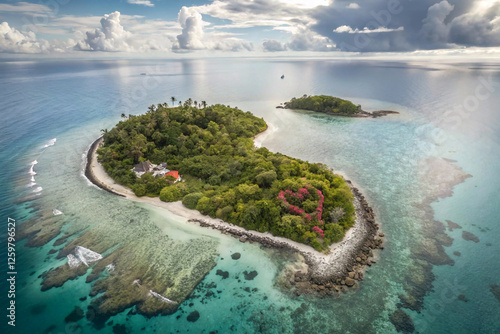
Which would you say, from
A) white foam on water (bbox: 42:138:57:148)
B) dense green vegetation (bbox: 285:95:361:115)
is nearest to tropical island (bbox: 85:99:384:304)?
white foam on water (bbox: 42:138:57:148)

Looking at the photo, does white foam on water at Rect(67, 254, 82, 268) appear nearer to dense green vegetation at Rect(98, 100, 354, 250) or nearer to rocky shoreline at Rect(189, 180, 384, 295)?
dense green vegetation at Rect(98, 100, 354, 250)

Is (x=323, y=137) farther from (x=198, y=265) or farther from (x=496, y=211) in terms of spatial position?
(x=198, y=265)

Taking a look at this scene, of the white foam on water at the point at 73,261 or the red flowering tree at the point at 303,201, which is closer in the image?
the white foam on water at the point at 73,261

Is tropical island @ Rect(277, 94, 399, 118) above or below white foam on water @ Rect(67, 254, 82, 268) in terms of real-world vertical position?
above

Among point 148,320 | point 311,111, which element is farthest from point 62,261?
point 311,111

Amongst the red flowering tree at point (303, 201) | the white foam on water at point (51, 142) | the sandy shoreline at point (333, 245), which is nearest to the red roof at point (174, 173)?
the sandy shoreline at point (333, 245)

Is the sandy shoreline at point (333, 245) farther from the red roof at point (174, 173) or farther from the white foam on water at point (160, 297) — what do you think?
the white foam on water at point (160, 297)

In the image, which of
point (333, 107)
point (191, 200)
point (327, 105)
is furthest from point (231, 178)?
point (327, 105)
